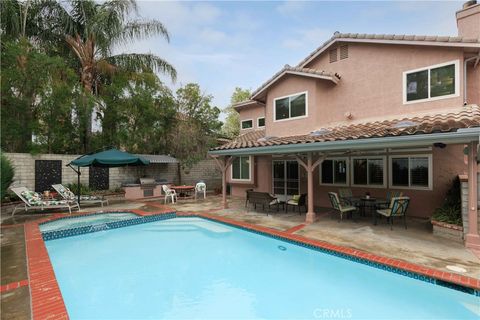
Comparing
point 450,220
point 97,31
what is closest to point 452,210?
point 450,220

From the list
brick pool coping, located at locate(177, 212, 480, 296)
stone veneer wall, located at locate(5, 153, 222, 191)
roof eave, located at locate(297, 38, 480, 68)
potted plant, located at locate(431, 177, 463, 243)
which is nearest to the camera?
brick pool coping, located at locate(177, 212, 480, 296)

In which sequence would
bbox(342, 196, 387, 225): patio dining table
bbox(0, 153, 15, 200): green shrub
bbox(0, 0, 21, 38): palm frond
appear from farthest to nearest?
bbox(0, 0, 21, 38): palm frond → bbox(0, 153, 15, 200): green shrub → bbox(342, 196, 387, 225): patio dining table

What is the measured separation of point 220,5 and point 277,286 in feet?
46.7

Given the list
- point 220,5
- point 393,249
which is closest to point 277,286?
point 393,249

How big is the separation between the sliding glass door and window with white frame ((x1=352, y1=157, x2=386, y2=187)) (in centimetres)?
316

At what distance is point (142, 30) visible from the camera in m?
18.8

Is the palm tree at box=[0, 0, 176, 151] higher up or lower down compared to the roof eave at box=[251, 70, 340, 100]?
higher up

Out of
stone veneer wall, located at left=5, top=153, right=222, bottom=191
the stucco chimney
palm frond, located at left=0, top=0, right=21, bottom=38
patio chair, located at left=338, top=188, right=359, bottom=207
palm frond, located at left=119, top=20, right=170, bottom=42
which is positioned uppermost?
palm frond, located at left=119, top=20, right=170, bottom=42

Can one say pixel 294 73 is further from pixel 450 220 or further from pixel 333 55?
pixel 450 220

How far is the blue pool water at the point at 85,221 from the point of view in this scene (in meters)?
Result: 9.76

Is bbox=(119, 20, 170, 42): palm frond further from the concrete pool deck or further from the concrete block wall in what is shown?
the concrete pool deck

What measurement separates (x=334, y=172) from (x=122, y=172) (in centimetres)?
1483

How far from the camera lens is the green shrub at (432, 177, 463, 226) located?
7425 mm

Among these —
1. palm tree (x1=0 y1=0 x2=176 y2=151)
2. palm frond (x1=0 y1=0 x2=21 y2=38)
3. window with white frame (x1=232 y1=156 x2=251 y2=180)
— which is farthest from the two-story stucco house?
palm frond (x1=0 y1=0 x2=21 y2=38)
